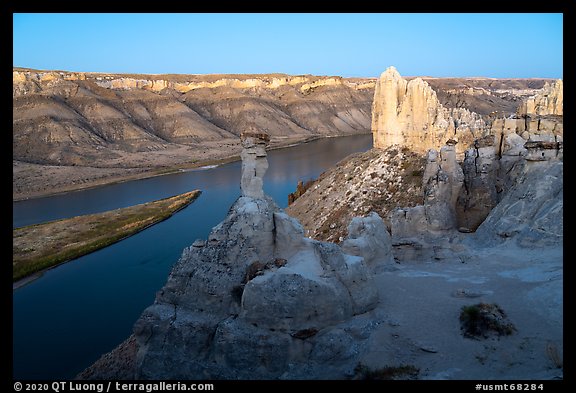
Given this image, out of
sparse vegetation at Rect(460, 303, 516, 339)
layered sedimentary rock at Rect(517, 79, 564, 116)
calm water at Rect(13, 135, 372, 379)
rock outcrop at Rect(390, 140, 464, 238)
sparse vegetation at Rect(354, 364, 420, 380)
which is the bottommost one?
calm water at Rect(13, 135, 372, 379)

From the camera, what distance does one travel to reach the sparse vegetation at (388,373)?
25.3 feet

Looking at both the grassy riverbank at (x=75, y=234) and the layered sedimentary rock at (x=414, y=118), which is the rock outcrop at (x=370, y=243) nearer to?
the layered sedimentary rock at (x=414, y=118)

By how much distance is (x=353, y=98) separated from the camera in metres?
121

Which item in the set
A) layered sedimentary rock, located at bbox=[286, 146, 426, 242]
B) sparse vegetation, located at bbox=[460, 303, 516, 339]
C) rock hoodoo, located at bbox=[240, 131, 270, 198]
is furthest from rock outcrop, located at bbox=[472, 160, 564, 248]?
rock hoodoo, located at bbox=[240, 131, 270, 198]

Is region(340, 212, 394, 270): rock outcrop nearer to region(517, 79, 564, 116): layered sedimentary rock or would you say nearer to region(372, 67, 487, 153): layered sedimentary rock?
region(372, 67, 487, 153): layered sedimentary rock

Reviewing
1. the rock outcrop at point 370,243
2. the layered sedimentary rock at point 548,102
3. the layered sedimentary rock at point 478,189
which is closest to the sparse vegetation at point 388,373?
the rock outcrop at point 370,243

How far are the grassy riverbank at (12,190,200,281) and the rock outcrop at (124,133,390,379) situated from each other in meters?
16.9

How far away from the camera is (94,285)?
73.8ft

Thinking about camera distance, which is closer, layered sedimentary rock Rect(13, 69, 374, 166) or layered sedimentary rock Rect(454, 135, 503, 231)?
layered sedimentary rock Rect(454, 135, 503, 231)

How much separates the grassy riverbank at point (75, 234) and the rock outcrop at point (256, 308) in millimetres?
16930

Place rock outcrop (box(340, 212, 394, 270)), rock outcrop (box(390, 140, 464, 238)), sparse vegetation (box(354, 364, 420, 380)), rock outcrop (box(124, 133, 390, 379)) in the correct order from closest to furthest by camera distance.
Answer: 1. sparse vegetation (box(354, 364, 420, 380))
2. rock outcrop (box(124, 133, 390, 379))
3. rock outcrop (box(340, 212, 394, 270))
4. rock outcrop (box(390, 140, 464, 238))

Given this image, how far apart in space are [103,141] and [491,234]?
7015 centimetres

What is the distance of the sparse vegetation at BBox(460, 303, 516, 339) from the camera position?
8.77 metres

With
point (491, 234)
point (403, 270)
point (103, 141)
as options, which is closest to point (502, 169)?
point (491, 234)
